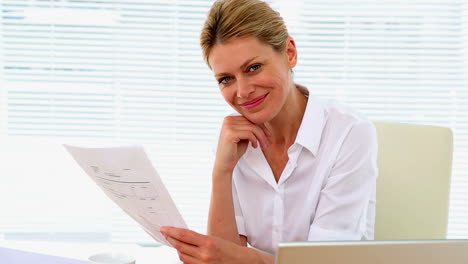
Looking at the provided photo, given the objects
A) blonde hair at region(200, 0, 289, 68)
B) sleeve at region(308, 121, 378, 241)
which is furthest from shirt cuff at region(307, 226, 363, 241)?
blonde hair at region(200, 0, 289, 68)

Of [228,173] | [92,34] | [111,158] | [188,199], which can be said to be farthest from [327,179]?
[92,34]

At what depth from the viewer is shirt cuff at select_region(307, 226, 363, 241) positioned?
4.57 ft

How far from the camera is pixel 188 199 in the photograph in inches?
117

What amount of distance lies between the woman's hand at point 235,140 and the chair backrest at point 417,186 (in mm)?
387

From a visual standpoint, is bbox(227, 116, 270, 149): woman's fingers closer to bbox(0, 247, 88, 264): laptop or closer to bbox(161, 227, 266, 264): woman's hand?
bbox(161, 227, 266, 264): woman's hand

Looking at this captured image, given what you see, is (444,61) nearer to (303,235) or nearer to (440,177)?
(440,177)

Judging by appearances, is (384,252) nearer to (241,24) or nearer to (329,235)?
(329,235)

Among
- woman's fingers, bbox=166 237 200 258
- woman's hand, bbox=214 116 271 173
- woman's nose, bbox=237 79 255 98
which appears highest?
woman's nose, bbox=237 79 255 98

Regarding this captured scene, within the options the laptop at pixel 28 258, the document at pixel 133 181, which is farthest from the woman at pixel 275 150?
the laptop at pixel 28 258

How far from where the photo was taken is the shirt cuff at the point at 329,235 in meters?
1.39

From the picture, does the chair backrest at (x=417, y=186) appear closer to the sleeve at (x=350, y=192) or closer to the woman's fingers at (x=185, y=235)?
the sleeve at (x=350, y=192)

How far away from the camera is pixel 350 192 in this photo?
1450 mm

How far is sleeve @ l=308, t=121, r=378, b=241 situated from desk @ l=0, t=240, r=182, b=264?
398 mm

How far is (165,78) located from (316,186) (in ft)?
5.30
